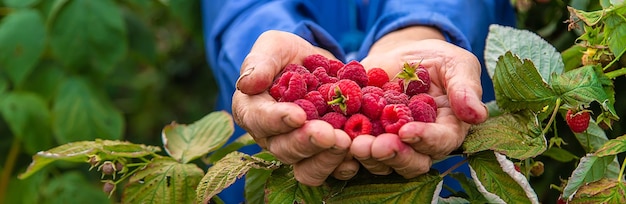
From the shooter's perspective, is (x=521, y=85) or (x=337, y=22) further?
(x=337, y=22)

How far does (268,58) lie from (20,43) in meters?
0.77

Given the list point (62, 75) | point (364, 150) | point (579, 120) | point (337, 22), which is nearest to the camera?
point (364, 150)

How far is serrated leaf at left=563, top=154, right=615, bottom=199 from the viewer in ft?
2.61

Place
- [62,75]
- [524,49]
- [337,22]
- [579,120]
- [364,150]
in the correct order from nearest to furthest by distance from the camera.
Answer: [364,150]
[579,120]
[524,49]
[337,22]
[62,75]

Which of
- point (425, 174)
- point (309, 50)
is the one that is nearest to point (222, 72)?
point (309, 50)

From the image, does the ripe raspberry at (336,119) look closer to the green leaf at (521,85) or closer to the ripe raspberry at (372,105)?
the ripe raspberry at (372,105)

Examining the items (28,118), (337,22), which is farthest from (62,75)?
(337,22)

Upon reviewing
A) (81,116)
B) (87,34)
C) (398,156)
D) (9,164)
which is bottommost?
(9,164)

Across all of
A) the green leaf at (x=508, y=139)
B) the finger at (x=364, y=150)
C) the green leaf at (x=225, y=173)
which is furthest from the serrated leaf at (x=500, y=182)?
the green leaf at (x=225, y=173)

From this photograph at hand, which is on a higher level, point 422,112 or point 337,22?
point 422,112

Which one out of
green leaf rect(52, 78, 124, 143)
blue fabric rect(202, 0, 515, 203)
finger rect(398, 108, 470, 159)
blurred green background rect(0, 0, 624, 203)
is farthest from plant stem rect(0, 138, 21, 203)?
finger rect(398, 108, 470, 159)

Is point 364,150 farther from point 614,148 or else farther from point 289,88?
point 614,148

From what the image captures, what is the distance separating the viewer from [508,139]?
2.57 feet

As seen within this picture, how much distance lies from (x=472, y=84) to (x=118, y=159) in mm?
418
